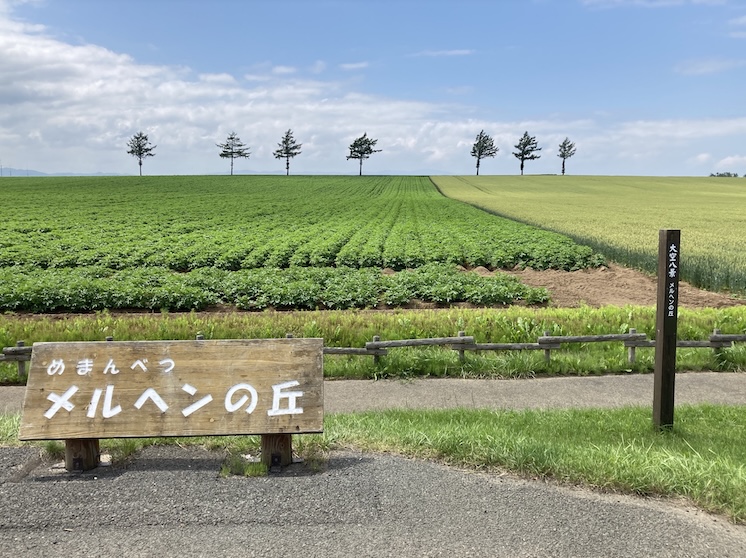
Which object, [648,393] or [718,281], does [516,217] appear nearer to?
[718,281]

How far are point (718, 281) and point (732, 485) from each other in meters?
15.3

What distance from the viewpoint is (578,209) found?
162 ft

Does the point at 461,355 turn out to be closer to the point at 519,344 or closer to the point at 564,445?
the point at 519,344

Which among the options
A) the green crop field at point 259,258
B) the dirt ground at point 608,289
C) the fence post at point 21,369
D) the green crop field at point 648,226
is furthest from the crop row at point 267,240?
the fence post at point 21,369

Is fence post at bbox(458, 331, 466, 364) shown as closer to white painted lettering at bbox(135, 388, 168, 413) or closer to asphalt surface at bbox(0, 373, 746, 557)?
asphalt surface at bbox(0, 373, 746, 557)

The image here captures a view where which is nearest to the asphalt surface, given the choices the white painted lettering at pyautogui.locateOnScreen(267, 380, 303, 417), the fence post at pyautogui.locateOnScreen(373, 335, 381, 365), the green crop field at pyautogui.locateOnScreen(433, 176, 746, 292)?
the white painted lettering at pyautogui.locateOnScreen(267, 380, 303, 417)

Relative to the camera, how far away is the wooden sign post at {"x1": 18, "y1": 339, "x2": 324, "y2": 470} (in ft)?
16.1

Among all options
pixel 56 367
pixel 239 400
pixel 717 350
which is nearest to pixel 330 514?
pixel 239 400

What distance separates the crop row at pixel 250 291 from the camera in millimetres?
14539

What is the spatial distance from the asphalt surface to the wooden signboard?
1.39ft

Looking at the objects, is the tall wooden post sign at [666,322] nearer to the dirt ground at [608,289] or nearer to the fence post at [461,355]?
the fence post at [461,355]

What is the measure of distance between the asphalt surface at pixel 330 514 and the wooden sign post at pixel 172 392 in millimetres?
395

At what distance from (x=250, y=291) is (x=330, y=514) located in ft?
→ 39.0

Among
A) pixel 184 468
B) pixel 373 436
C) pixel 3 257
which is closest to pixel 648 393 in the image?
pixel 373 436
